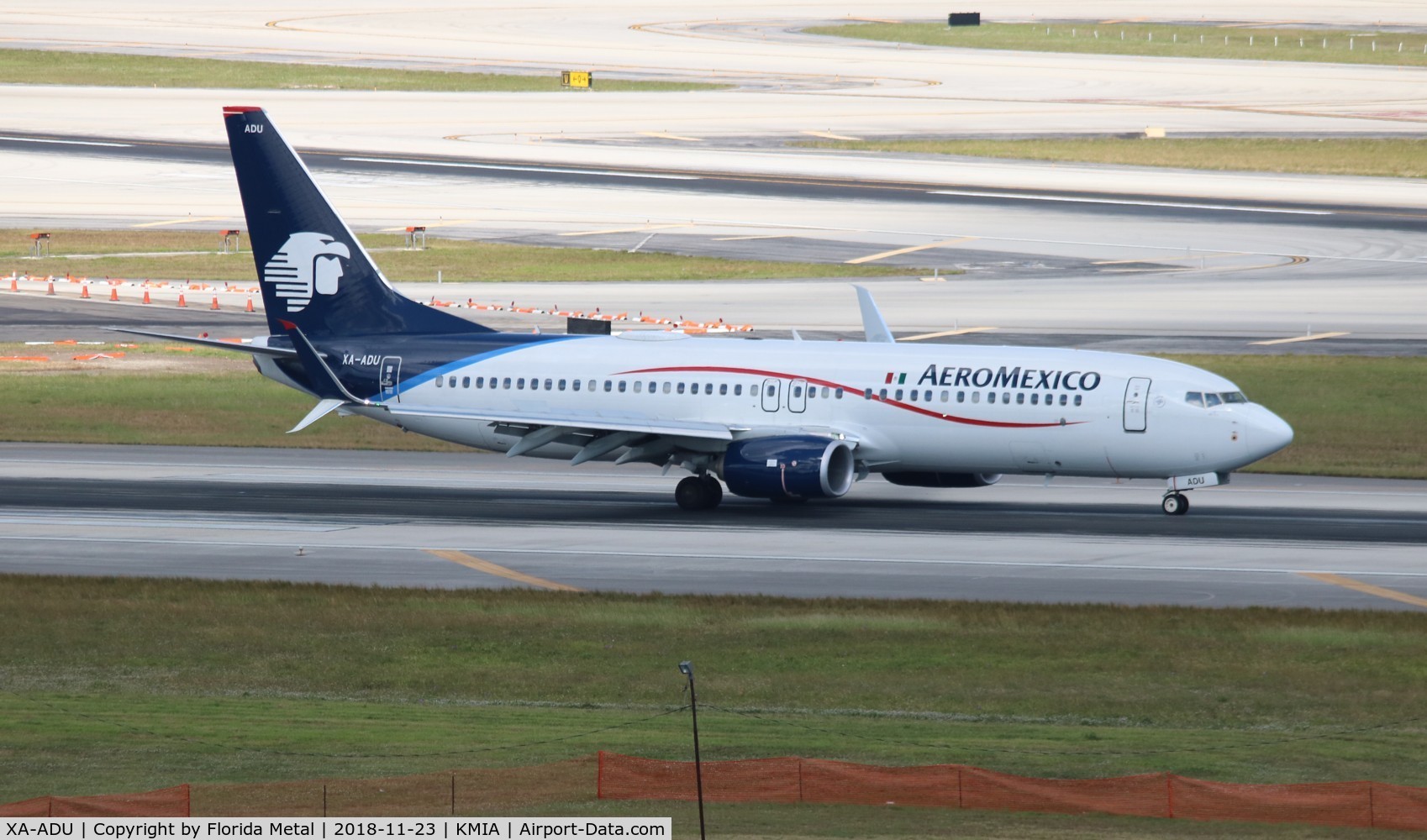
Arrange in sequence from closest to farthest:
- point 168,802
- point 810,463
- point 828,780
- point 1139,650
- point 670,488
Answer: point 168,802
point 828,780
point 1139,650
point 810,463
point 670,488

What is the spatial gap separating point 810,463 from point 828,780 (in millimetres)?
22995

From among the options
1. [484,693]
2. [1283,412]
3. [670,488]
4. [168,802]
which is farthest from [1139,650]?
[1283,412]

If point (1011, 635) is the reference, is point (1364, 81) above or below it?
above

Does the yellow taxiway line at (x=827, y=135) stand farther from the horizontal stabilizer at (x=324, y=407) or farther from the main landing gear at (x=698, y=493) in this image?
the horizontal stabilizer at (x=324, y=407)

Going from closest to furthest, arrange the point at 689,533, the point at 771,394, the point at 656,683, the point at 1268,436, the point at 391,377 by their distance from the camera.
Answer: the point at 656,683
the point at 1268,436
the point at 689,533
the point at 771,394
the point at 391,377

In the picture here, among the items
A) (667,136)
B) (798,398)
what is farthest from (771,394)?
(667,136)

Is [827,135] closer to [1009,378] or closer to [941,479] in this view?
[941,479]

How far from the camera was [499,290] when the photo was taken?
8962 centimetres

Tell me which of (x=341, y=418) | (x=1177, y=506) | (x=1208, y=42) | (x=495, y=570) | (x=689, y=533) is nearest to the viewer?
(x=495, y=570)

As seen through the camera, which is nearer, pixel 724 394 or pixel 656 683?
pixel 656 683

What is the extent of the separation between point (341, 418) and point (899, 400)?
2453 cm

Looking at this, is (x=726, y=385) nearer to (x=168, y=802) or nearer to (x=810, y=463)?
(x=810, y=463)

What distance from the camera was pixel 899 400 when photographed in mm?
47625
